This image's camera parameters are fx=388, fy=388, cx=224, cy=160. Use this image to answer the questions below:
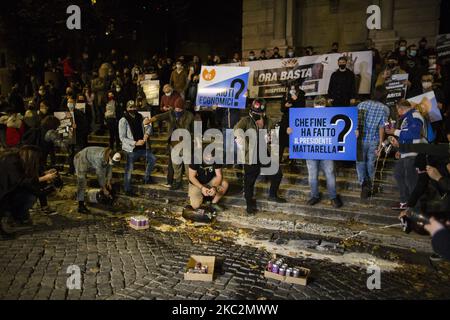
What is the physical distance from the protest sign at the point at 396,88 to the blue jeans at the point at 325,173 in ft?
9.52

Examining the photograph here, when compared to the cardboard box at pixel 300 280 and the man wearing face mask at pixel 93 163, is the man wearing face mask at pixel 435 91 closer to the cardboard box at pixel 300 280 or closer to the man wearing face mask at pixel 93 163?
the cardboard box at pixel 300 280

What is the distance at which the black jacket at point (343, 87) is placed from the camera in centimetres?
907

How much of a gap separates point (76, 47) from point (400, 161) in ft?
72.7

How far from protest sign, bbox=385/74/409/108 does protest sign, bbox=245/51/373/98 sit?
1431 millimetres

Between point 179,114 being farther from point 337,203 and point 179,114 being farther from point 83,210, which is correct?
point 337,203

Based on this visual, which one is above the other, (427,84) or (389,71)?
(389,71)

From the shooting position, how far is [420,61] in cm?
1052

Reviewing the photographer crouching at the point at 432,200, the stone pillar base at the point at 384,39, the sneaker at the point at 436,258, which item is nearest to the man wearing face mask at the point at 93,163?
the photographer crouching at the point at 432,200

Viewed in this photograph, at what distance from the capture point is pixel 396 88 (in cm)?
948

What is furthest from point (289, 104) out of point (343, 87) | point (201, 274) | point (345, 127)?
point (201, 274)

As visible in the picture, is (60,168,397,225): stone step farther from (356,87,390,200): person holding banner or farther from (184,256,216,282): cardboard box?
(184,256,216,282): cardboard box

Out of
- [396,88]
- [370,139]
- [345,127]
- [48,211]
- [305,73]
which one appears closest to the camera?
[345,127]

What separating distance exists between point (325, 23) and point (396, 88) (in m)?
8.92
